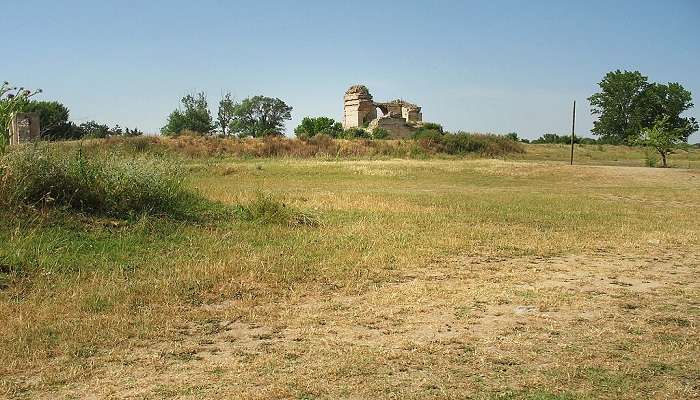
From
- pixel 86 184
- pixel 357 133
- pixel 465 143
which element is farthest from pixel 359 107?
pixel 86 184

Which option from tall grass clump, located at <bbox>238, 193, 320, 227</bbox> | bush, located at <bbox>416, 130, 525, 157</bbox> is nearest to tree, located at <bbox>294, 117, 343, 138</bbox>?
bush, located at <bbox>416, 130, 525, 157</bbox>

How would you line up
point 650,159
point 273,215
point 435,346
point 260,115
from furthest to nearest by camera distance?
point 260,115 < point 650,159 < point 273,215 < point 435,346

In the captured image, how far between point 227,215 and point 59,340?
733cm

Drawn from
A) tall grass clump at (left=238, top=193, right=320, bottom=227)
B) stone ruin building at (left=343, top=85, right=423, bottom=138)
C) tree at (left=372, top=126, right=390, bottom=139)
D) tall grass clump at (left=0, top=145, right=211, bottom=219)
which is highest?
stone ruin building at (left=343, top=85, right=423, bottom=138)

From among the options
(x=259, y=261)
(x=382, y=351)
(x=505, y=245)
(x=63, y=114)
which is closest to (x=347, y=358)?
(x=382, y=351)

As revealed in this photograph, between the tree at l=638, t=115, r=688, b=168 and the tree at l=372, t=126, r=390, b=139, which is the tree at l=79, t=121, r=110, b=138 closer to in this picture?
the tree at l=372, t=126, r=390, b=139

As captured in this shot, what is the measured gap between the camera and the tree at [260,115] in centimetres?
8262

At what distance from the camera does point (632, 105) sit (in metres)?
77.3

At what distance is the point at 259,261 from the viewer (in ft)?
27.8

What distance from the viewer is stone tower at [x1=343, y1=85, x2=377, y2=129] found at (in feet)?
216

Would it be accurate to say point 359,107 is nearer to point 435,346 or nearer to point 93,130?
point 93,130

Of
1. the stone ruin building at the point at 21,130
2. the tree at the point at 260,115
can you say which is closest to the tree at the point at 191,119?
the tree at the point at 260,115

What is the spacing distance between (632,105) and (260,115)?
4981cm

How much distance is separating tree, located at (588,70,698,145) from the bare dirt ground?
72956mm
